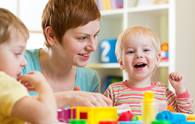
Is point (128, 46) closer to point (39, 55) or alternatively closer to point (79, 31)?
point (79, 31)

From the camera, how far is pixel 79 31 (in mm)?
1360

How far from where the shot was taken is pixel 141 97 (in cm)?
138

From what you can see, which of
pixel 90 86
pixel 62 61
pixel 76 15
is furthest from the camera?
pixel 90 86

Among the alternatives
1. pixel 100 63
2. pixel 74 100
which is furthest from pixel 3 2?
pixel 74 100

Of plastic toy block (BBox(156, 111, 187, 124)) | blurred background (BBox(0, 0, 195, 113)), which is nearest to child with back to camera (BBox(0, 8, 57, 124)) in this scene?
plastic toy block (BBox(156, 111, 187, 124))

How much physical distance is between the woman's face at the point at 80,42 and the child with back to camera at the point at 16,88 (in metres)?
0.46

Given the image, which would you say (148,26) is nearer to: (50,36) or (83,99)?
(50,36)

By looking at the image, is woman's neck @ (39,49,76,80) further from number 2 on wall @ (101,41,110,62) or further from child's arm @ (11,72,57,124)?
number 2 on wall @ (101,41,110,62)

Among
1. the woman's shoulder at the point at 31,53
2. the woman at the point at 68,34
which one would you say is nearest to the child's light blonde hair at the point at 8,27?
the woman at the point at 68,34

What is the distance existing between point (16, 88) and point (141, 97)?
769 mm

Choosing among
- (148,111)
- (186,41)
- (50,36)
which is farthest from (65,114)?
(186,41)

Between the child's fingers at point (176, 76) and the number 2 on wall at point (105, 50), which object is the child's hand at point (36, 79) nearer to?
the child's fingers at point (176, 76)

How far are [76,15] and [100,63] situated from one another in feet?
5.04

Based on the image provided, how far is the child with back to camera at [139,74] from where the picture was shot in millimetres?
1379
